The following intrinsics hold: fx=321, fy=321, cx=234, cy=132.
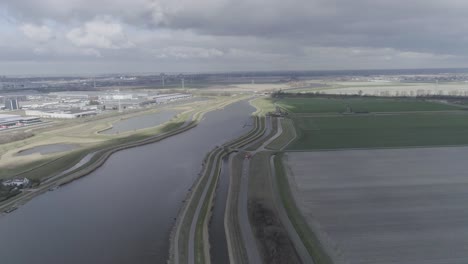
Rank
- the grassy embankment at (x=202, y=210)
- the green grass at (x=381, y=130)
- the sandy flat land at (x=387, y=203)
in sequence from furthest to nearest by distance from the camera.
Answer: the green grass at (x=381, y=130) → the grassy embankment at (x=202, y=210) → the sandy flat land at (x=387, y=203)

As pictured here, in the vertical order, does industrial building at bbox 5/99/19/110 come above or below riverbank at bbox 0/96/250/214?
above

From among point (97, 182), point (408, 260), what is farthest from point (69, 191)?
point (408, 260)

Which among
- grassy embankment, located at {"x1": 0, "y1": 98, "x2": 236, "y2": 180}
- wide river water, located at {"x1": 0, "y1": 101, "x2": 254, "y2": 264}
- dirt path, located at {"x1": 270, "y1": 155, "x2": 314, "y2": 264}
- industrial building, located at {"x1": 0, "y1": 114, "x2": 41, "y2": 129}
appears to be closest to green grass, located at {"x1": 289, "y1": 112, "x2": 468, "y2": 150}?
dirt path, located at {"x1": 270, "y1": 155, "x2": 314, "y2": 264}

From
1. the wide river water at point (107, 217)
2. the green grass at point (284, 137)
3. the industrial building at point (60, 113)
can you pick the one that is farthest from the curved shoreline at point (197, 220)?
the industrial building at point (60, 113)

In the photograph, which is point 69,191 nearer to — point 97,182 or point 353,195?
point 97,182

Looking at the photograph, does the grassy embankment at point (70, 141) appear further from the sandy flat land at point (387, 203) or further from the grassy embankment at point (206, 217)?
the sandy flat land at point (387, 203)

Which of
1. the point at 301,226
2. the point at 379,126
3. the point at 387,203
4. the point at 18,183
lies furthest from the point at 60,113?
the point at 387,203

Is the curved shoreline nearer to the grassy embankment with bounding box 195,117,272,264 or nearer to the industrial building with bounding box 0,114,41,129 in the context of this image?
the grassy embankment with bounding box 195,117,272,264
